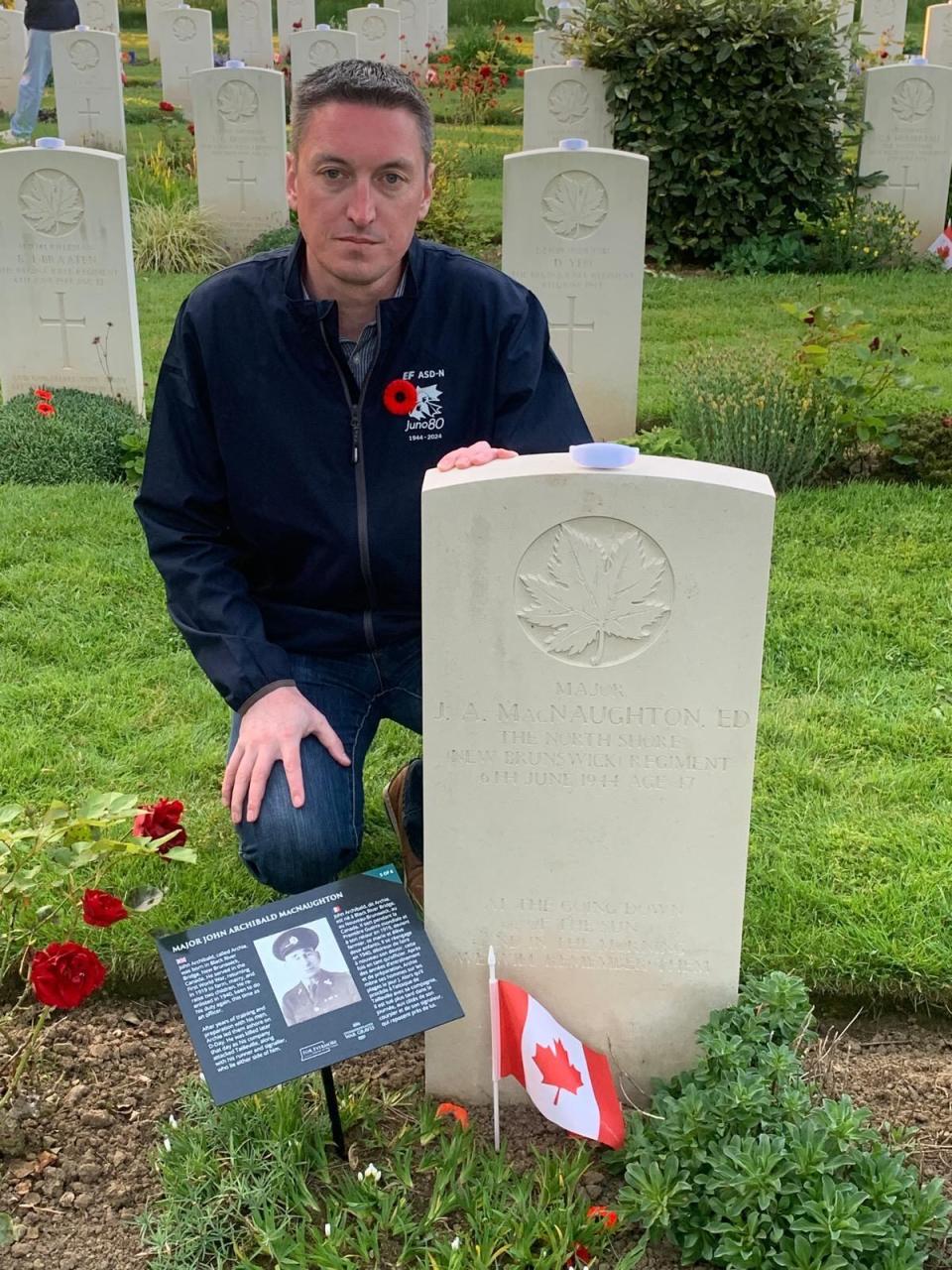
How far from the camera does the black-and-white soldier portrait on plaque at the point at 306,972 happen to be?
209 centimetres

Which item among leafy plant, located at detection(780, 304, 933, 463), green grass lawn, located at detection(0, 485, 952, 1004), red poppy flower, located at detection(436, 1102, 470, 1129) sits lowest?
red poppy flower, located at detection(436, 1102, 470, 1129)

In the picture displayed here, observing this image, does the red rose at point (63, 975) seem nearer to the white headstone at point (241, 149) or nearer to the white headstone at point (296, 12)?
the white headstone at point (241, 149)

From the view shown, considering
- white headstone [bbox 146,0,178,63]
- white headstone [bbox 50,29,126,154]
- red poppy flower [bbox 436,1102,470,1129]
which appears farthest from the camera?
white headstone [bbox 146,0,178,63]

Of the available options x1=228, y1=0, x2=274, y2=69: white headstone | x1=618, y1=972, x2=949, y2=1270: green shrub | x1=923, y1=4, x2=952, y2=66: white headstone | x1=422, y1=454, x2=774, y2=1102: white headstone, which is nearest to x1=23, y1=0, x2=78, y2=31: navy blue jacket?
x1=228, y1=0, x2=274, y2=69: white headstone

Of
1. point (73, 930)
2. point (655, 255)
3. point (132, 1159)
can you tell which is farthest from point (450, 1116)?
point (655, 255)

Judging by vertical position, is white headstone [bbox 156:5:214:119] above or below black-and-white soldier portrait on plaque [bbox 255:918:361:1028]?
above

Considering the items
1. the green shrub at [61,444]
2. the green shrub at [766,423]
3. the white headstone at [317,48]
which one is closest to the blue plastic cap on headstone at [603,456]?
the green shrub at [766,423]

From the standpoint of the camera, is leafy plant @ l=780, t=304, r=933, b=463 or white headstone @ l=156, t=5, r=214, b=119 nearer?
leafy plant @ l=780, t=304, r=933, b=463

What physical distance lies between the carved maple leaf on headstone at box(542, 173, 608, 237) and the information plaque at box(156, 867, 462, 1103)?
4.56 metres

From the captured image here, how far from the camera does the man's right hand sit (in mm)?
2344

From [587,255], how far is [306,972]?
472 cm

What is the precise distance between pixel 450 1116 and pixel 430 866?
497 mm

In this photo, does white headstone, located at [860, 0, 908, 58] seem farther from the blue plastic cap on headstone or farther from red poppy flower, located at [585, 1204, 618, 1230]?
red poppy flower, located at [585, 1204, 618, 1230]

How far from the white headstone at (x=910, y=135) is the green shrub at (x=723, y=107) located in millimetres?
362
